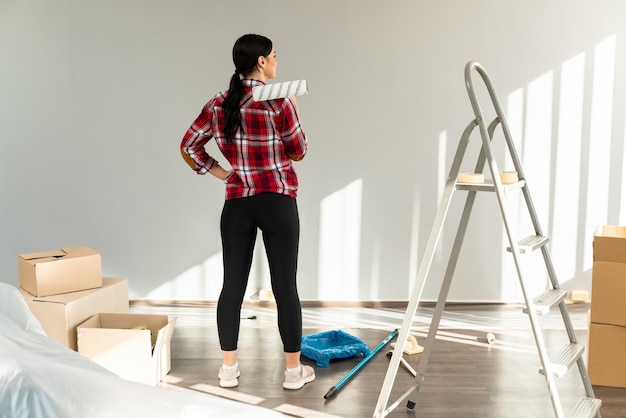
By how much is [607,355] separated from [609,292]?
0.25 metres

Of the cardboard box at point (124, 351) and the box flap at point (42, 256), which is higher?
the box flap at point (42, 256)

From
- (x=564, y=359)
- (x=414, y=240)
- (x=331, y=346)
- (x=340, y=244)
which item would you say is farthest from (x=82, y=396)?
(x=414, y=240)

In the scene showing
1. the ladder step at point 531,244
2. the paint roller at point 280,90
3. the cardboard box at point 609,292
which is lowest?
the cardboard box at point 609,292

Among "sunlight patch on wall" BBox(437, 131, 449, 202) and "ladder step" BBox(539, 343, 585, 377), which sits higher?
"sunlight patch on wall" BBox(437, 131, 449, 202)

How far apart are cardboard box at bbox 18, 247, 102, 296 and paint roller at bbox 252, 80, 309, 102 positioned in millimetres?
1140

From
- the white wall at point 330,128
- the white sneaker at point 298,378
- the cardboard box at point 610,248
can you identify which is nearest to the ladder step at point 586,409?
the cardboard box at point 610,248

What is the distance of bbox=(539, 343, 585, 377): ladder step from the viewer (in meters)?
2.11

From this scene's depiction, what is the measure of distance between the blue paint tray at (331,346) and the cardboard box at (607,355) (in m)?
0.92

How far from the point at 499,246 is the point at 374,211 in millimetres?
716

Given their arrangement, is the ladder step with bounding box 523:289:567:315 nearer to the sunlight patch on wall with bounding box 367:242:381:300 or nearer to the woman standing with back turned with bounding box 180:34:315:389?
the woman standing with back turned with bounding box 180:34:315:389

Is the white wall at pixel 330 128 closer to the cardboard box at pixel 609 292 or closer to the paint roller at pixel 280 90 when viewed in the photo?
the cardboard box at pixel 609 292

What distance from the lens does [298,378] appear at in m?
2.80

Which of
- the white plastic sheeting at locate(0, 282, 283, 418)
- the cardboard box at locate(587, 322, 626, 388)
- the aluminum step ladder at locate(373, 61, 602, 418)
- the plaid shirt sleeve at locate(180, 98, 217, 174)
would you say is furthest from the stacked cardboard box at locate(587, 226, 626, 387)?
the white plastic sheeting at locate(0, 282, 283, 418)

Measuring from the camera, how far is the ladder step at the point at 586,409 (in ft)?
7.28
